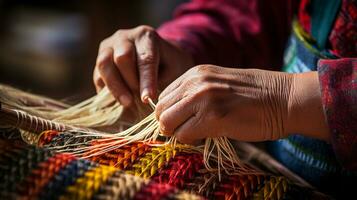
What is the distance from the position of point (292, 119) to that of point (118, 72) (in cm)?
31

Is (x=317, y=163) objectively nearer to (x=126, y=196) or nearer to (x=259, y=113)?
(x=259, y=113)

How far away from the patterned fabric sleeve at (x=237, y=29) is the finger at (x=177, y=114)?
42cm

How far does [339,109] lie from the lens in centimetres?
63

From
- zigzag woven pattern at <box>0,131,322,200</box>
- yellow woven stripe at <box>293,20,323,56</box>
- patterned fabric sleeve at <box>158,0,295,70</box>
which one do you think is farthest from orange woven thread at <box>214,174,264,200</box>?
patterned fabric sleeve at <box>158,0,295,70</box>

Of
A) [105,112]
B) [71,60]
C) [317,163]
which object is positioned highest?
[105,112]

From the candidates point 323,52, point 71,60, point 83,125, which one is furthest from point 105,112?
point 71,60

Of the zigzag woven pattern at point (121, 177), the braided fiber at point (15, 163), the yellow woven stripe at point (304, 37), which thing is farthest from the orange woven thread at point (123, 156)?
the yellow woven stripe at point (304, 37)

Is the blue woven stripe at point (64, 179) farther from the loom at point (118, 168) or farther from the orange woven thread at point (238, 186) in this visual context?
the orange woven thread at point (238, 186)

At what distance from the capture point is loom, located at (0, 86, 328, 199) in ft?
1.66

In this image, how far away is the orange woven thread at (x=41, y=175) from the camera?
19.6 inches

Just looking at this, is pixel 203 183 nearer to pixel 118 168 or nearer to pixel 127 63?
pixel 118 168

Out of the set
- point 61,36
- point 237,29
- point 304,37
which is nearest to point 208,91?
point 304,37

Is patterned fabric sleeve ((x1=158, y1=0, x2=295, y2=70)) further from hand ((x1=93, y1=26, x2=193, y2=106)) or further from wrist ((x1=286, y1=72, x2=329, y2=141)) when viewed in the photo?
wrist ((x1=286, y1=72, x2=329, y2=141))

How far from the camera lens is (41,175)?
511 mm
